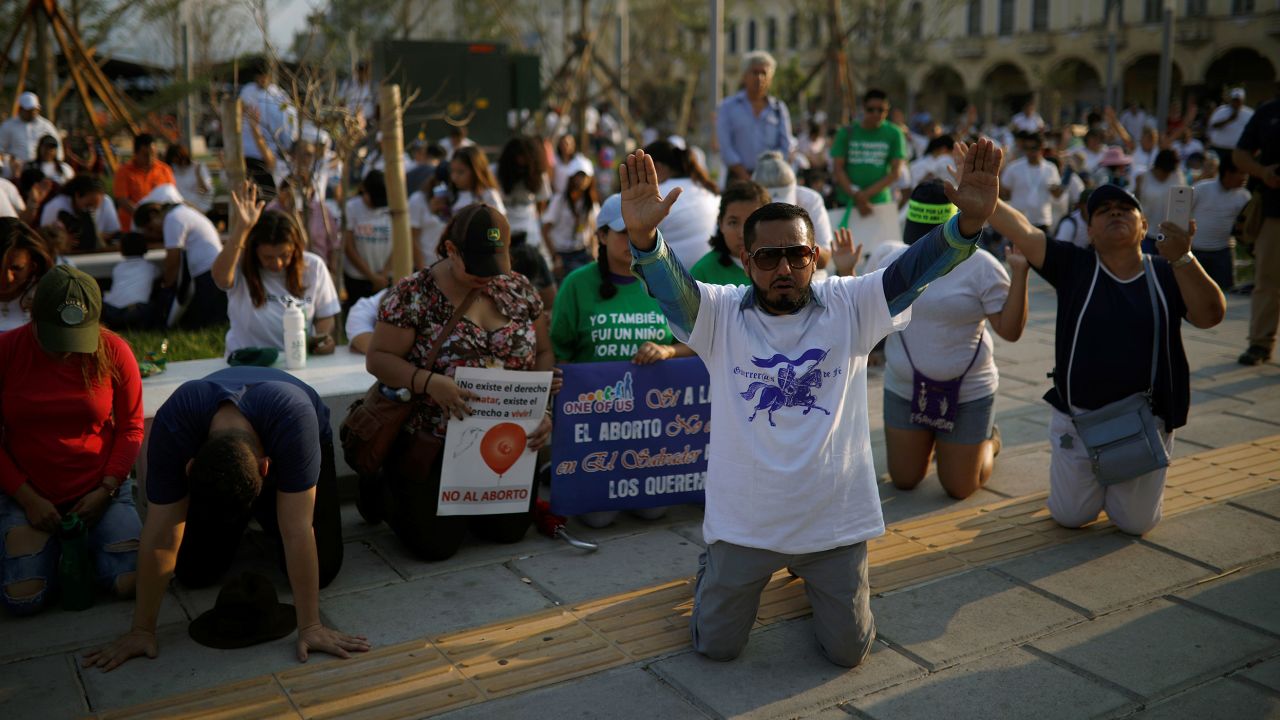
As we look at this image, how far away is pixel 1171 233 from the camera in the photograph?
4859mm

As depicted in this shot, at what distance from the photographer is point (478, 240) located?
4.84 m

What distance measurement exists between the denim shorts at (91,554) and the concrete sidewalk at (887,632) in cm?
12

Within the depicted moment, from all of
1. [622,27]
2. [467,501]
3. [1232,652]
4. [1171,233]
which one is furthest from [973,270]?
[622,27]

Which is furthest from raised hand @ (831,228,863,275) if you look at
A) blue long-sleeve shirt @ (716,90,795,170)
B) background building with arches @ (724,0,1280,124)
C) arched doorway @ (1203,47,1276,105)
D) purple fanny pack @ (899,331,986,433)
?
arched doorway @ (1203,47,1276,105)

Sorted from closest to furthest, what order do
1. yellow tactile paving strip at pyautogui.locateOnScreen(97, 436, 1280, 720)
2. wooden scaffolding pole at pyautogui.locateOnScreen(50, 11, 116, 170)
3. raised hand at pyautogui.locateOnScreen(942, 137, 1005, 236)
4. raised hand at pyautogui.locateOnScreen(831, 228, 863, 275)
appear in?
raised hand at pyautogui.locateOnScreen(942, 137, 1005, 236) < yellow tactile paving strip at pyautogui.locateOnScreen(97, 436, 1280, 720) < raised hand at pyautogui.locateOnScreen(831, 228, 863, 275) < wooden scaffolding pole at pyautogui.locateOnScreen(50, 11, 116, 170)

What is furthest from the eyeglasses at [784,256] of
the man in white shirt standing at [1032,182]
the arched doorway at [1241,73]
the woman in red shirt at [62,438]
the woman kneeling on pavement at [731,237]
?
the arched doorway at [1241,73]

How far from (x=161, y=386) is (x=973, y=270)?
4.17 meters

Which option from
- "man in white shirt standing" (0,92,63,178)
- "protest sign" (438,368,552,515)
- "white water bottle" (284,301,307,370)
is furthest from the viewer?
"man in white shirt standing" (0,92,63,178)

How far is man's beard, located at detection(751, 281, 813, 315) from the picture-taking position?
3.96 meters

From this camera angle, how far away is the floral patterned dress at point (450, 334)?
4918 mm

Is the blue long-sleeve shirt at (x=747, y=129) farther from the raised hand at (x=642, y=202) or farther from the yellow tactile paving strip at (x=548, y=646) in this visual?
the raised hand at (x=642, y=202)

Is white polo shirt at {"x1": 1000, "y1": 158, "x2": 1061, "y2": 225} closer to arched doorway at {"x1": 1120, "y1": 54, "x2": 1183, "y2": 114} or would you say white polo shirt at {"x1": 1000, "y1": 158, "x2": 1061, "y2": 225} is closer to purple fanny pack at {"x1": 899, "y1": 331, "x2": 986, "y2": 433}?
purple fanny pack at {"x1": 899, "y1": 331, "x2": 986, "y2": 433}

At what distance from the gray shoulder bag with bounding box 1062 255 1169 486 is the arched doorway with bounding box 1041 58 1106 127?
148 feet

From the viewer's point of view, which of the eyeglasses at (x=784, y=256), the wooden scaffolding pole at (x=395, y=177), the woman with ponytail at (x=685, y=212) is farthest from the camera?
the wooden scaffolding pole at (x=395, y=177)
